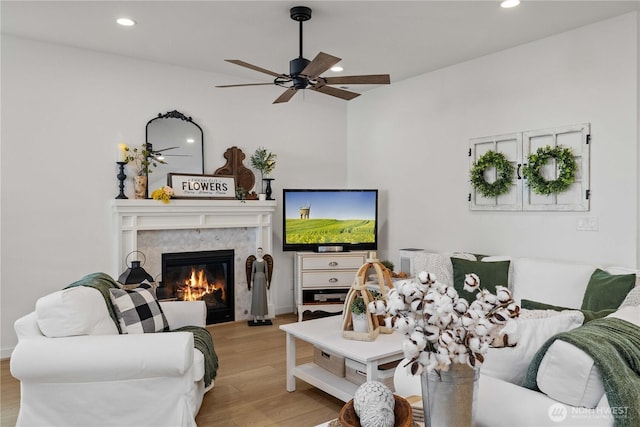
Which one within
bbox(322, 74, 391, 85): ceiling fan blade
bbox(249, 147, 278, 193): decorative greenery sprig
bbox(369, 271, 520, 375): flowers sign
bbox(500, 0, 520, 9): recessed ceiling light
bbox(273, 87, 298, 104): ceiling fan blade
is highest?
bbox(500, 0, 520, 9): recessed ceiling light

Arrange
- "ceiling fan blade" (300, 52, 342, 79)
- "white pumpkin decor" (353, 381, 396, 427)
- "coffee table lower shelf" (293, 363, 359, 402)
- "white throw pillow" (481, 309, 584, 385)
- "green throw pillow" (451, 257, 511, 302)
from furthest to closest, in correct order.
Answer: "green throw pillow" (451, 257, 511, 302), "coffee table lower shelf" (293, 363, 359, 402), "ceiling fan blade" (300, 52, 342, 79), "white throw pillow" (481, 309, 584, 385), "white pumpkin decor" (353, 381, 396, 427)

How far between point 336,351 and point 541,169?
2.55 metres

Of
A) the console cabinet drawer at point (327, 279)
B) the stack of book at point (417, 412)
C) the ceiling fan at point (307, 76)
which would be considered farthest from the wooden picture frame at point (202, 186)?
the stack of book at point (417, 412)

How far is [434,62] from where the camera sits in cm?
476

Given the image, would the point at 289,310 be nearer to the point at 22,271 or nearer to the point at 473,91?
the point at 22,271

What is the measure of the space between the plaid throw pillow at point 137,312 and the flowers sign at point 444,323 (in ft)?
6.58

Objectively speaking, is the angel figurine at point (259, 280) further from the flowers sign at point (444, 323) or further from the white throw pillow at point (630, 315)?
the flowers sign at point (444, 323)

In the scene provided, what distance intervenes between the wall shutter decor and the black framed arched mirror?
286cm

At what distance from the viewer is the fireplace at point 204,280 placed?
16.0 feet

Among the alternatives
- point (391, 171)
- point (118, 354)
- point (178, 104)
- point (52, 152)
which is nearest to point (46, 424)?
point (118, 354)

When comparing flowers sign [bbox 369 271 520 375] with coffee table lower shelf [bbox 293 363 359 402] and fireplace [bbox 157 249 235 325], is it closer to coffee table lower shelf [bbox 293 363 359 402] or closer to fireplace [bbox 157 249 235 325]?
coffee table lower shelf [bbox 293 363 359 402]

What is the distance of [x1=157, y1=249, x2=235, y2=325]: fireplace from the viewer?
4875 millimetres

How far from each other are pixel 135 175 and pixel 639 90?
4.40 meters

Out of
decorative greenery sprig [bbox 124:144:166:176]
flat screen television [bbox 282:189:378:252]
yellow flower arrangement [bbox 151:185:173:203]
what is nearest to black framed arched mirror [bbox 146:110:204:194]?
decorative greenery sprig [bbox 124:144:166:176]
